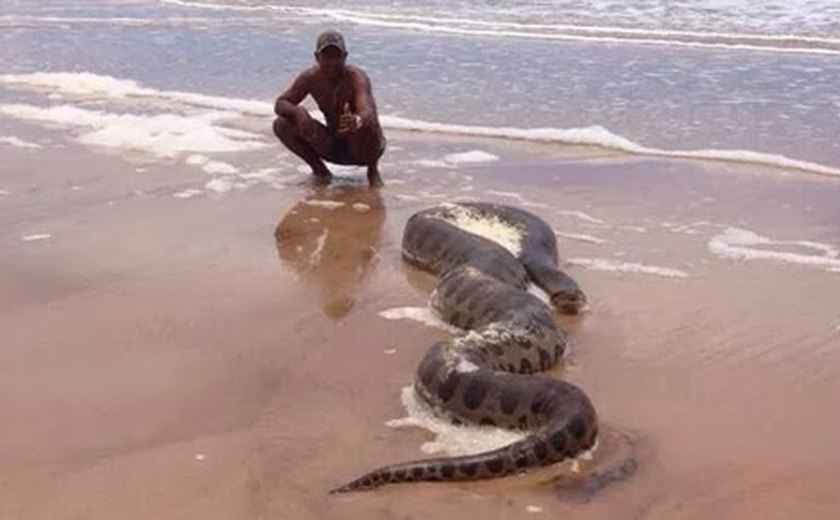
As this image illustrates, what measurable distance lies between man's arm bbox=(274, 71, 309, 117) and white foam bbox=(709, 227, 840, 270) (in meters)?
2.86

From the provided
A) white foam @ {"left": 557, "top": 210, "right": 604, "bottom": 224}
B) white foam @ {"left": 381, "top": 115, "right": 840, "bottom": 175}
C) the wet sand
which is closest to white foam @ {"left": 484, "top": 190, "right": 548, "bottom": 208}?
the wet sand

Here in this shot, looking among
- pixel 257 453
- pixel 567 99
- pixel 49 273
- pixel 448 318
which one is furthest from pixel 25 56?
pixel 257 453

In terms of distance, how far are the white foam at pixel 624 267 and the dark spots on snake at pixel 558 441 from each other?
234 cm

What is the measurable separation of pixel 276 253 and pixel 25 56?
8.93 m

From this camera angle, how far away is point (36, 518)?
3.72m

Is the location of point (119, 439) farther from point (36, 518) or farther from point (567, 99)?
point (567, 99)

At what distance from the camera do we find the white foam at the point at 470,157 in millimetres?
8984

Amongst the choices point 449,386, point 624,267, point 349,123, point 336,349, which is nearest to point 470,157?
point 349,123

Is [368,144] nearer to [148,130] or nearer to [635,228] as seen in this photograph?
[635,228]

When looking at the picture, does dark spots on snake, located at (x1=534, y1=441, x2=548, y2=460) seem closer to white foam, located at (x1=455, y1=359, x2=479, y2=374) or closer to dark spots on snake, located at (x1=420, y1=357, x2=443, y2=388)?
white foam, located at (x1=455, y1=359, x2=479, y2=374)

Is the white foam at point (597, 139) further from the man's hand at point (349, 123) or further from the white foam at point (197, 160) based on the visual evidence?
the man's hand at point (349, 123)

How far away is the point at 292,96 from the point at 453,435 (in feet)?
14.2

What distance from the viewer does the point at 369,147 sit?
8141 millimetres

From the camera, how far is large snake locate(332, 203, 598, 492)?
398 cm
